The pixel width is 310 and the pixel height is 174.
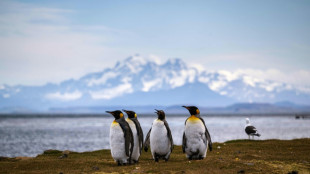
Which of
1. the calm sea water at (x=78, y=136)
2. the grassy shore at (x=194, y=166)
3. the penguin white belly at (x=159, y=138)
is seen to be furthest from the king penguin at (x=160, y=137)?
the calm sea water at (x=78, y=136)

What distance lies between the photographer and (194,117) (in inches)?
448

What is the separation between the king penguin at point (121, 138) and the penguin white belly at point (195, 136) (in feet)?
5.21

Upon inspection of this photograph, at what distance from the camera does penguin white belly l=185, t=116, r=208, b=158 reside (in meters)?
11.3


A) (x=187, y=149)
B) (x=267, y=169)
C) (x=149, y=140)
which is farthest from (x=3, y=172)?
(x=267, y=169)

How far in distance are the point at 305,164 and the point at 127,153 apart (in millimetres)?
4581

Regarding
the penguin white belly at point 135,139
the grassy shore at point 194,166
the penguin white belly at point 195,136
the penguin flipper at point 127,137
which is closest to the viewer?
the grassy shore at point 194,166

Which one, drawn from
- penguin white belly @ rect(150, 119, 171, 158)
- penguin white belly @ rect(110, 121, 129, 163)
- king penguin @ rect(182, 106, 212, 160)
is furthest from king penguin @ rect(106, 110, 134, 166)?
king penguin @ rect(182, 106, 212, 160)

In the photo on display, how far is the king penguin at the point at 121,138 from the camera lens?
10930 mm

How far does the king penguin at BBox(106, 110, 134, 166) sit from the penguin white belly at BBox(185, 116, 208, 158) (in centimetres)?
159

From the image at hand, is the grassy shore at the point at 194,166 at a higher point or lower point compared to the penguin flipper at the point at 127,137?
lower

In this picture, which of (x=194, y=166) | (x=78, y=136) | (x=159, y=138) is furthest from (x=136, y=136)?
(x=78, y=136)

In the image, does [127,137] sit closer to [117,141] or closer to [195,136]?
[117,141]

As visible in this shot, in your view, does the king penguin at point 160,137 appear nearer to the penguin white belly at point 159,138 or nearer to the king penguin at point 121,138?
the penguin white belly at point 159,138

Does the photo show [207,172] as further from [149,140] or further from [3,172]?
[3,172]
